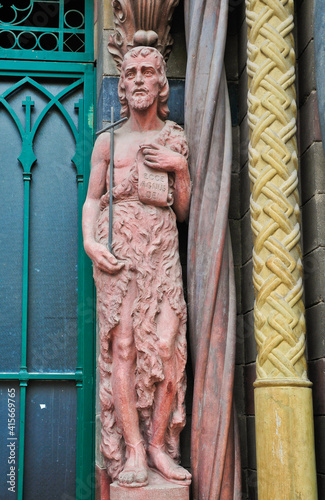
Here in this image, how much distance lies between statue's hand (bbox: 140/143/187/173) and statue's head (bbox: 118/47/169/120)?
256 mm

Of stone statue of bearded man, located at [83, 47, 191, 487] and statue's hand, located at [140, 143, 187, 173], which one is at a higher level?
statue's hand, located at [140, 143, 187, 173]

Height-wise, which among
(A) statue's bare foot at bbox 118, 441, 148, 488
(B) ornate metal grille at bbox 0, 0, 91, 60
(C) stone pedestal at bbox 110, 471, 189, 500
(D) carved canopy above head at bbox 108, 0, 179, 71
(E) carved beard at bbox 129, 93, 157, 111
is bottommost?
(C) stone pedestal at bbox 110, 471, 189, 500

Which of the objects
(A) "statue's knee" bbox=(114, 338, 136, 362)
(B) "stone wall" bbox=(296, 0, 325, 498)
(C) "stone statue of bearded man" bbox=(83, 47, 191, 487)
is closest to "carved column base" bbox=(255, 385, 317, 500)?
(B) "stone wall" bbox=(296, 0, 325, 498)

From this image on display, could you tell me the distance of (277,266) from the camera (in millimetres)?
3488

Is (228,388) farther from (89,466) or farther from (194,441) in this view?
(89,466)

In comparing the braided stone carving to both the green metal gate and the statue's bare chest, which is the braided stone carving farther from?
the green metal gate

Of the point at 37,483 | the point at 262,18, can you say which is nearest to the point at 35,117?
the point at 262,18

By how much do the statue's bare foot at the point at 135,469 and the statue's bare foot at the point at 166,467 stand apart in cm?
6

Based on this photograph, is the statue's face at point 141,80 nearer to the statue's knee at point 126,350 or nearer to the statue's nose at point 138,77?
the statue's nose at point 138,77

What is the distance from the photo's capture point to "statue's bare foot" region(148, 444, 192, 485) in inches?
136

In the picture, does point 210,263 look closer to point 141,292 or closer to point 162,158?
point 141,292

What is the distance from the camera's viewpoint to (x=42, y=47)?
4.64m

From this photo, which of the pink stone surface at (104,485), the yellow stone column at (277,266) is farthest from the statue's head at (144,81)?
the pink stone surface at (104,485)

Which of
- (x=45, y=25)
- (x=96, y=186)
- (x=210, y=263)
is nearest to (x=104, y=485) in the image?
(x=210, y=263)
